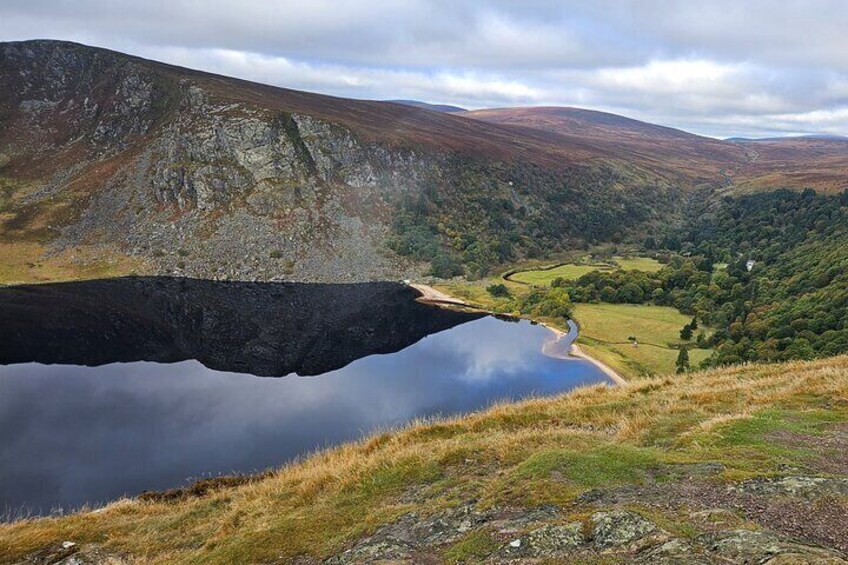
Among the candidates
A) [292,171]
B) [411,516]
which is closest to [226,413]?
[411,516]

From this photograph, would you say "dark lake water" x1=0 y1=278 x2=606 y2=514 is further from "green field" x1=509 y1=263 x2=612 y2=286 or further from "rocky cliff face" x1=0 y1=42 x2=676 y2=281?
"green field" x1=509 y1=263 x2=612 y2=286

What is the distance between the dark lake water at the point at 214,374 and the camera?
122 ft

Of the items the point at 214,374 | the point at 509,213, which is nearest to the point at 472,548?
the point at 214,374

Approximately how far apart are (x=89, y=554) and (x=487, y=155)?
473 feet

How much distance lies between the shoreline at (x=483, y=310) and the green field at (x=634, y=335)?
95 centimetres

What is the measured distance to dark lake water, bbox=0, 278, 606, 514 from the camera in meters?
37.1

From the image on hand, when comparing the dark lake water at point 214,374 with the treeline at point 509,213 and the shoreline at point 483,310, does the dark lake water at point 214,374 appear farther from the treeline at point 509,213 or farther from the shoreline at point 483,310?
the treeline at point 509,213

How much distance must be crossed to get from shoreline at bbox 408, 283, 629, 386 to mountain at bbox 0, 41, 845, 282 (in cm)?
931

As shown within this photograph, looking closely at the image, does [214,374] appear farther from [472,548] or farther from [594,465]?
[472,548]

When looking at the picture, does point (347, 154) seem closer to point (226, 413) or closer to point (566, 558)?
point (226, 413)

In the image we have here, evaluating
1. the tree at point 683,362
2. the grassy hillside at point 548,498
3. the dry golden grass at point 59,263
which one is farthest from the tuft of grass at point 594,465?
the dry golden grass at point 59,263

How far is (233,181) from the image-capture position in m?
111

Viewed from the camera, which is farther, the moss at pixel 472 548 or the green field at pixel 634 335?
A: the green field at pixel 634 335

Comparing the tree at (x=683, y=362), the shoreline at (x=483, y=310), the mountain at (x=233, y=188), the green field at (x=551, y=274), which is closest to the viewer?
the tree at (x=683, y=362)
